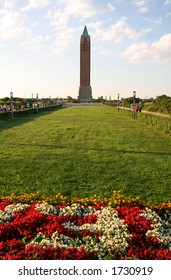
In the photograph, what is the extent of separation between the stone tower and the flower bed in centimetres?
6379

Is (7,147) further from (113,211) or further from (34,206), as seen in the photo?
(113,211)

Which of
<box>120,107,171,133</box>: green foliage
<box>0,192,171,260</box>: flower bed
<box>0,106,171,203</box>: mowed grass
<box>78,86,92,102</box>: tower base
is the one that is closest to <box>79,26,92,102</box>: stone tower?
<box>78,86,92,102</box>: tower base

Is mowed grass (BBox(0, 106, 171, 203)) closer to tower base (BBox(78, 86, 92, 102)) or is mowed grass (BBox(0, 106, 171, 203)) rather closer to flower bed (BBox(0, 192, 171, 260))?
flower bed (BBox(0, 192, 171, 260))

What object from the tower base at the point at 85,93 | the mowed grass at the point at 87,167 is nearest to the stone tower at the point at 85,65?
the tower base at the point at 85,93

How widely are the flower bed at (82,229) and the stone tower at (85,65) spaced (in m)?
63.8

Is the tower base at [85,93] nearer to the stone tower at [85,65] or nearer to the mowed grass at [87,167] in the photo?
the stone tower at [85,65]

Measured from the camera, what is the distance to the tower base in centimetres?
6800

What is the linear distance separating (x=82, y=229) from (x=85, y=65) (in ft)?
212

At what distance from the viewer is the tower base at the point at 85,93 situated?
6800 cm

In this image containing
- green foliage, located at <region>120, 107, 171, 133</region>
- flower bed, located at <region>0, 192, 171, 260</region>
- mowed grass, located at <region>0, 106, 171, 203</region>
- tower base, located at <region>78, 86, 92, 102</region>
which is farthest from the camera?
tower base, located at <region>78, 86, 92, 102</region>

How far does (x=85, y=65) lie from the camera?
65938mm

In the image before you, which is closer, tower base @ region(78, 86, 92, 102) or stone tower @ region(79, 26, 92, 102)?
stone tower @ region(79, 26, 92, 102)

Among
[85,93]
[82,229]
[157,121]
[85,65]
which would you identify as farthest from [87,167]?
[85,93]

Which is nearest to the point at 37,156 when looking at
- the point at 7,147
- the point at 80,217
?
the point at 7,147
